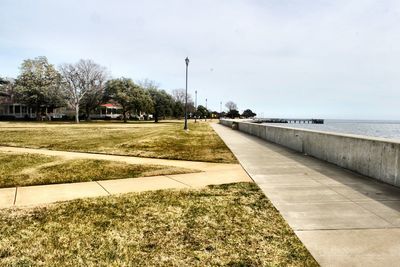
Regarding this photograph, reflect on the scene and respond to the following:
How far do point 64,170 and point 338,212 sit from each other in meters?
7.44

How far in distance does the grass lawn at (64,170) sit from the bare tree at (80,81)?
61.8 m

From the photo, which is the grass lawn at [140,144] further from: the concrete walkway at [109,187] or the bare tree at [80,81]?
the bare tree at [80,81]

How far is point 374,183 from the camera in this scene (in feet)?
25.1

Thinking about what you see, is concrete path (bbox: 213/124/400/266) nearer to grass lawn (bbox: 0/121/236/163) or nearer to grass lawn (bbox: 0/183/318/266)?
grass lawn (bbox: 0/183/318/266)

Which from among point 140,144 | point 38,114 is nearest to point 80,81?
point 38,114

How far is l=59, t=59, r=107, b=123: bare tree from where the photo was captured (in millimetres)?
70750

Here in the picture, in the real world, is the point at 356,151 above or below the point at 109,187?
above

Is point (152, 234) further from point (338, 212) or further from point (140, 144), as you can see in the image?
point (140, 144)

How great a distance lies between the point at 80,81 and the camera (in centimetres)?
7212

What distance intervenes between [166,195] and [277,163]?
17.8 ft

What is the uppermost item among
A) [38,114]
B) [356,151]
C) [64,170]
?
[38,114]

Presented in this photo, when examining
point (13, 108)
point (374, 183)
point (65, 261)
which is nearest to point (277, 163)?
point (374, 183)

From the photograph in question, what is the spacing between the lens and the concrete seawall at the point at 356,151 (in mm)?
7517

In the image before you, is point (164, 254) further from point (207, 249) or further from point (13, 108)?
point (13, 108)
